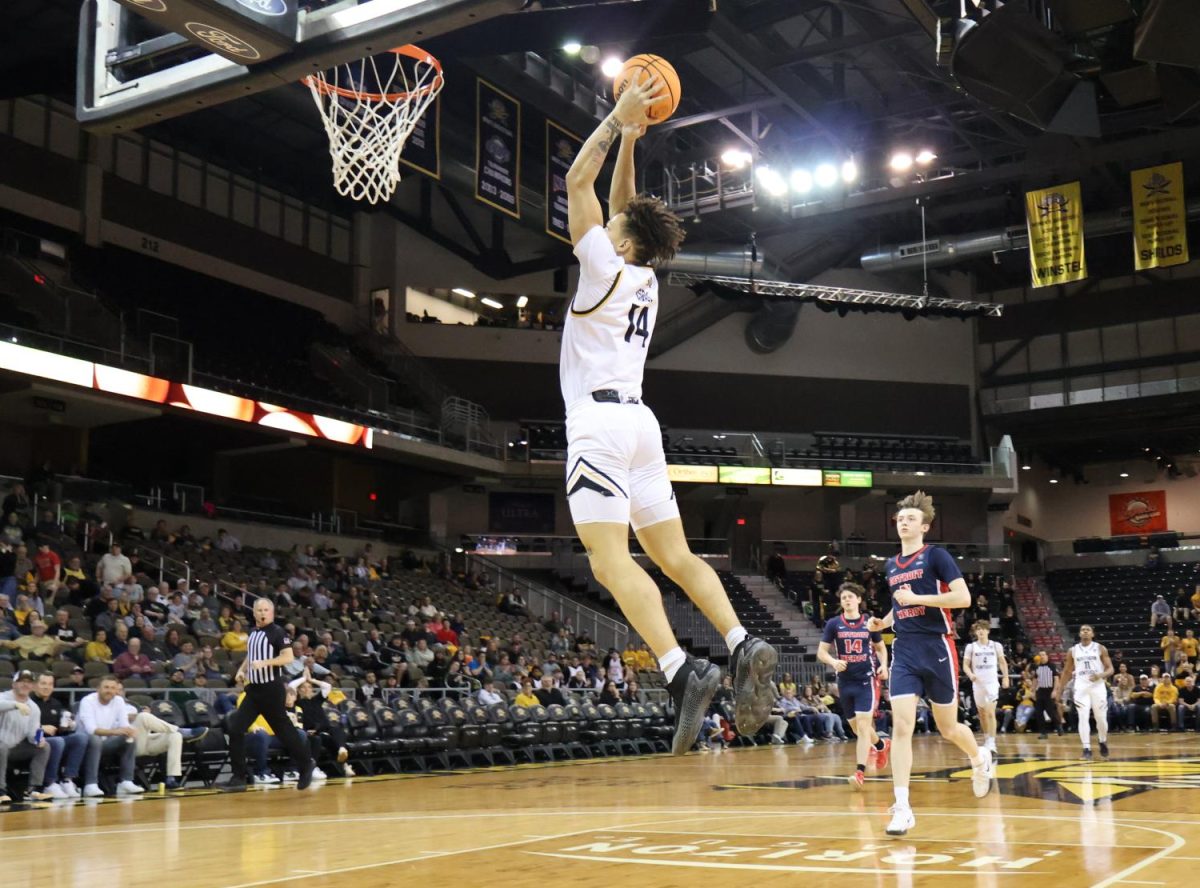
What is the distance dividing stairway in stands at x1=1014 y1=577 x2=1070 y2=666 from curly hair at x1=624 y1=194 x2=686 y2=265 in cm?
3050

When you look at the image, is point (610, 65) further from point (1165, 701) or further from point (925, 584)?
point (1165, 701)

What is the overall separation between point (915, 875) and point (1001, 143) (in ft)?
69.6

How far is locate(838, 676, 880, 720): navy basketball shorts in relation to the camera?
40.1 ft

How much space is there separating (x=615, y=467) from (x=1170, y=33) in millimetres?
12268

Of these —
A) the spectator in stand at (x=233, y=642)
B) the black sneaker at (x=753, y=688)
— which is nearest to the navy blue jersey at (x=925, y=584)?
the black sneaker at (x=753, y=688)

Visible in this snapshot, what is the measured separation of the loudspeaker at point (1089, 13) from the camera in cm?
1461

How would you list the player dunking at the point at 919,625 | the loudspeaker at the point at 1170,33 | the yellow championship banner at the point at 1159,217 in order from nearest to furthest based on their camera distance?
the player dunking at the point at 919,625, the loudspeaker at the point at 1170,33, the yellow championship banner at the point at 1159,217

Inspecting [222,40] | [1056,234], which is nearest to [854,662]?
[222,40]

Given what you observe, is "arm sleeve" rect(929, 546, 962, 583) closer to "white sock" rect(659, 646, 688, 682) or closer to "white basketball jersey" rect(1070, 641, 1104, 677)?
"white sock" rect(659, 646, 688, 682)

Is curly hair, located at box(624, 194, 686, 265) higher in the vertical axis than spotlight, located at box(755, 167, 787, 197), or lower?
lower

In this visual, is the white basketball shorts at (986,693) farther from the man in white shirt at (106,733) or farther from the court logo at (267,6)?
the court logo at (267,6)

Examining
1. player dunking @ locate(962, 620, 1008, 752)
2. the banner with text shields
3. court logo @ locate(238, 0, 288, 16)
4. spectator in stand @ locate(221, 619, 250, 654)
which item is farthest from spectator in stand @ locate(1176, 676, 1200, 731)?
court logo @ locate(238, 0, 288, 16)

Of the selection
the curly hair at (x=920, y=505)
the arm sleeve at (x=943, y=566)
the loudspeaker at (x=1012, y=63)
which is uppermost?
the loudspeaker at (x=1012, y=63)

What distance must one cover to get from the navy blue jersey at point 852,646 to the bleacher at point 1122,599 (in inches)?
889
